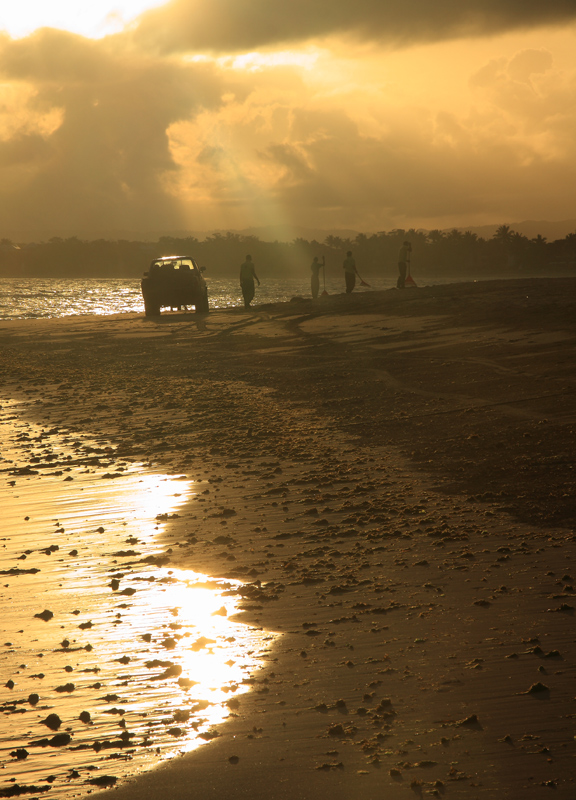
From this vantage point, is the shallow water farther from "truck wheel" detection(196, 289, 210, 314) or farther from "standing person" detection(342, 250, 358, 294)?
"standing person" detection(342, 250, 358, 294)

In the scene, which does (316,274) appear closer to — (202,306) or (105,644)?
(202,306)

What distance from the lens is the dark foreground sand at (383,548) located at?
316 centimetres

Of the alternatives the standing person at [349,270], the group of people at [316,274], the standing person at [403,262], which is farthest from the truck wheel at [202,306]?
the standing person at [403,262]

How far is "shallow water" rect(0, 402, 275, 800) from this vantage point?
10.9 feet

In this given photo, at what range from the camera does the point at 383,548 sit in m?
5.54

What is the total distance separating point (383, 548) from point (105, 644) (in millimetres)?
2010

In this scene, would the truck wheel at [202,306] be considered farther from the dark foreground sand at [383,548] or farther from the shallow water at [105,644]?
the shallow water at [105,644]

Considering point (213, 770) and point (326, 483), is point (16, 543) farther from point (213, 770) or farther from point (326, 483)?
point (213, 770)

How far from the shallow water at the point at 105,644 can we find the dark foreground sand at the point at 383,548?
0.16 m

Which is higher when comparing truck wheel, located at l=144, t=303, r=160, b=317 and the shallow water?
truck wheel, located at l=144, t=303, r=160, b=317

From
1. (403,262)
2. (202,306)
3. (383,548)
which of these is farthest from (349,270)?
(383,548)

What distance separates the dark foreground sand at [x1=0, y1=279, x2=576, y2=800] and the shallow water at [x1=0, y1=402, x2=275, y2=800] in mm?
160

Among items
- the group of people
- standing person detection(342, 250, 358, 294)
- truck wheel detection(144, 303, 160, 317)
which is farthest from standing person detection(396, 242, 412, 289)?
truck wheel detection(144, 303, 160, 317)

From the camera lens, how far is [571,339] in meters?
13.3
